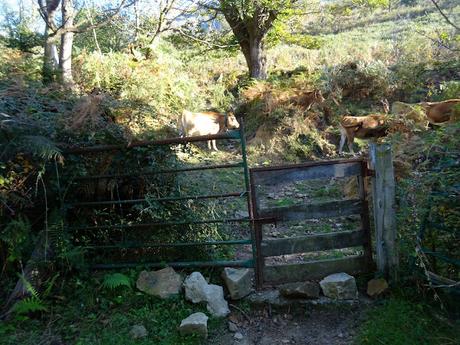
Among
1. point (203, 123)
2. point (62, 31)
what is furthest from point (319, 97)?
point (62, 31)

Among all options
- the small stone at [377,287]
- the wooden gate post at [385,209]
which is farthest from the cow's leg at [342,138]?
the small stone at [377,287]

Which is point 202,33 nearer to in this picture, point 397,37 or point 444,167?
point 397,37

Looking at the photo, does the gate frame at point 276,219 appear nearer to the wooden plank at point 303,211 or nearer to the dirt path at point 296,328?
the wooden plank at point 303,211

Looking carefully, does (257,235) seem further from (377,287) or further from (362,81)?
(362,81)

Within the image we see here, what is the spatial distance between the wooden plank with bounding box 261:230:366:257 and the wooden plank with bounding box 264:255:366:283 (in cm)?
16

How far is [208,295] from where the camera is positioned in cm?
392

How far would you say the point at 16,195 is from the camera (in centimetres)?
416

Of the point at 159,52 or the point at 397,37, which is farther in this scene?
the point at 397,37

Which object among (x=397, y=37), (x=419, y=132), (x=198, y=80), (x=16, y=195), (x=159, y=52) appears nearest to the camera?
(x=16, y=195)

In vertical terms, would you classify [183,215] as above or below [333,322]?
above

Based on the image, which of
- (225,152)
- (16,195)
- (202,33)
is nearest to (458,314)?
(16,195)

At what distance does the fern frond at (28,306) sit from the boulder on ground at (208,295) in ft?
4.86

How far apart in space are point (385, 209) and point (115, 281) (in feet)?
9.64

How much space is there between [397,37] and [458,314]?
55.7ft
